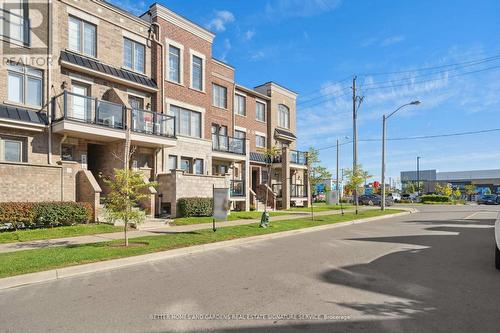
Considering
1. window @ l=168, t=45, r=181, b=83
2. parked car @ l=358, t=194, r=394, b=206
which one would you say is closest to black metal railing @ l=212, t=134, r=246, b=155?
window @ l=168, t=45, r=181, b=83

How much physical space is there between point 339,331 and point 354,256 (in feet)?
17.1

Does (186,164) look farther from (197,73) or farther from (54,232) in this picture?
(54,232)

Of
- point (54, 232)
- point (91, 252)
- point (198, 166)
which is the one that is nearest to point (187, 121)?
point (198, 166)

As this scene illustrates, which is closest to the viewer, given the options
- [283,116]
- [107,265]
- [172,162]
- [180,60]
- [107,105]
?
[107,265]

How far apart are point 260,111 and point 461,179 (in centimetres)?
8146

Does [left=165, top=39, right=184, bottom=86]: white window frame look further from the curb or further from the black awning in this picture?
the curb

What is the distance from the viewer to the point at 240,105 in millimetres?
28781

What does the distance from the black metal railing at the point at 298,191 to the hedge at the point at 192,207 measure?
12222 mm

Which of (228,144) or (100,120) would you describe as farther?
(228,144)

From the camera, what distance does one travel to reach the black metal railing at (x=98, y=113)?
584 inches

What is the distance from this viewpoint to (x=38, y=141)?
14.8m

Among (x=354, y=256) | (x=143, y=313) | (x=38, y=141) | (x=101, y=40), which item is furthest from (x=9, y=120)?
(x=354, y=256)

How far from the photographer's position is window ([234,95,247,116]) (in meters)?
28.4

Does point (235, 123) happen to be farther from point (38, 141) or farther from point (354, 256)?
point (354, 256)
